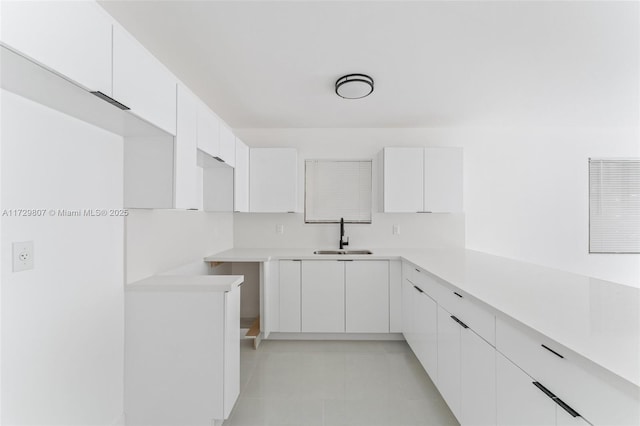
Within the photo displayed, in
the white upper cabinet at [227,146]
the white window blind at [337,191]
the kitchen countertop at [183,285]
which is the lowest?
the kitchen countertop at [183,285]

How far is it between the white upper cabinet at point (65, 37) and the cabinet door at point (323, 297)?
244 cm

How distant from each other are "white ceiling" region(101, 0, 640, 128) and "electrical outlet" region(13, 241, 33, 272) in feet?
4.00

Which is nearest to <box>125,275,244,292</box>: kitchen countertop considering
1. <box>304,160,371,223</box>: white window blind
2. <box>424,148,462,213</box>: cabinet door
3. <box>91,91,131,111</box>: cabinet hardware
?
<box>91,91,131,111</box>: cabinet hardware

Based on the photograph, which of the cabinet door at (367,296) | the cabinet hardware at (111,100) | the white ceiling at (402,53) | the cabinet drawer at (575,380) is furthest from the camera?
the cabinet door at (367,296)

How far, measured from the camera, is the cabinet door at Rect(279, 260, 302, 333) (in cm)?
321

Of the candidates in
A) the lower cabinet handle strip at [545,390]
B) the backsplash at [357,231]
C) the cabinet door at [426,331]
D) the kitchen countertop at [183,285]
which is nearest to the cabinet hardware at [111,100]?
the kitchen countertop at [183,285]

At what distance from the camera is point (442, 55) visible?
206 centimetres

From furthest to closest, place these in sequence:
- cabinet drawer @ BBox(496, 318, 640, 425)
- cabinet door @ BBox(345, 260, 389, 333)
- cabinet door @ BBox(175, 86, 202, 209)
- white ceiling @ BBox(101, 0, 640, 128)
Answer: cabinet door @ BBox(345, 260, 389, 333), cabinet door @ BBox(175, 86, 202, 209), white ceiling @ BBox(101, 0, 640, 128), cabinet drawer @ BBox(496, 318, 640, 425)

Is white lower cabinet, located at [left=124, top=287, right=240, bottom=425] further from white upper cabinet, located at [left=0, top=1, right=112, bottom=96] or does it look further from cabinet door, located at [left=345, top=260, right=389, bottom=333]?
cabinet door, located at [left=345, top=260, right=389, bottom=333]

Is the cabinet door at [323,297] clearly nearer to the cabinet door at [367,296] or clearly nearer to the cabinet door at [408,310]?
the cabinet door at [367,296]

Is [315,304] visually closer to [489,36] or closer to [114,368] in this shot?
[114,368]

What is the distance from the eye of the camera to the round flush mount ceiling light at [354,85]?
230 centimetres

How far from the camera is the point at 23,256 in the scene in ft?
4.17

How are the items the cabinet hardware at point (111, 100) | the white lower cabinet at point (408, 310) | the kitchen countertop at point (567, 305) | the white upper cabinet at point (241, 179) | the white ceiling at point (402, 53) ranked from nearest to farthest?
the kitchen countertop at point (567, 305), the cabinet hardware at point (111, 100), the white ceiling at point (402, 53), the white lower cabinet at point (408, 310), the white upper cabinet at point (241, 179)
